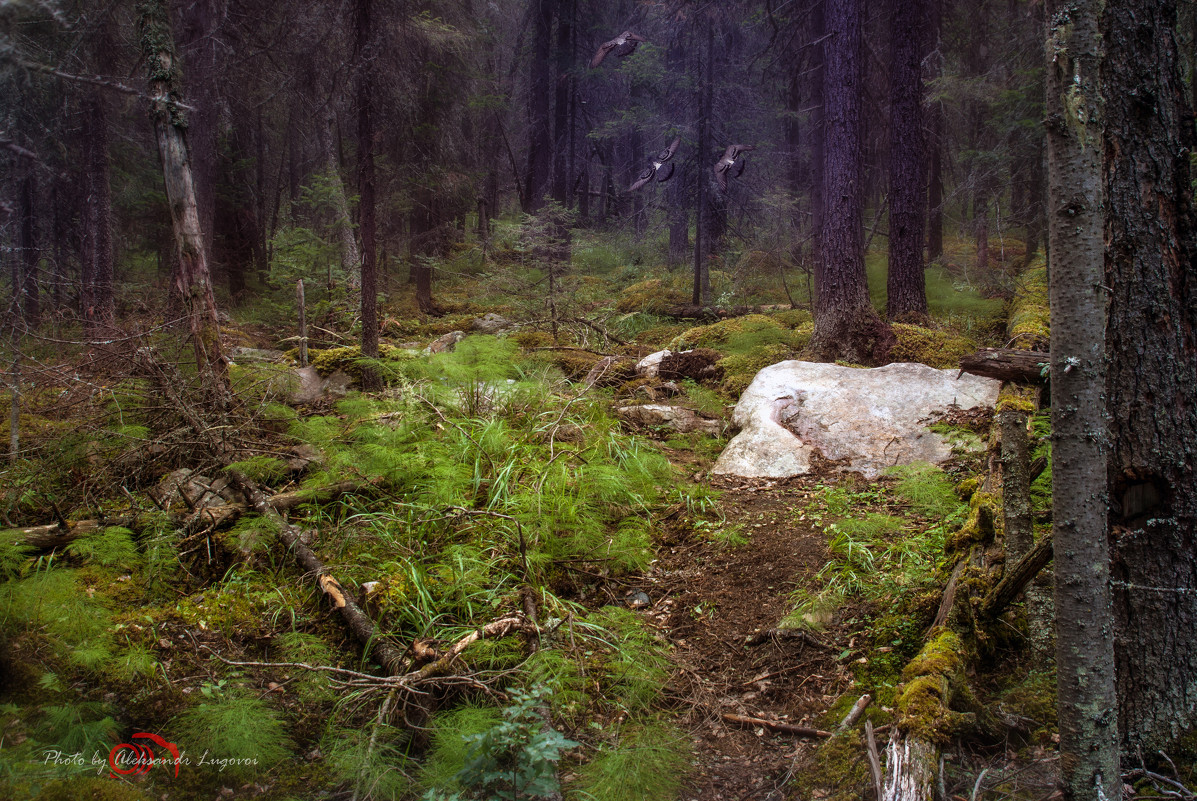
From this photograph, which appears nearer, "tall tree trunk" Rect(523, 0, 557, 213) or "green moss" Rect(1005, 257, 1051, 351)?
"green moss" Rect(1005, 257, 1051, 351)

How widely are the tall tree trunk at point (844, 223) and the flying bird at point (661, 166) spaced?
4653 mm

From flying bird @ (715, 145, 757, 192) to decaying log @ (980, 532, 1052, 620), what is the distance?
35.0 feet

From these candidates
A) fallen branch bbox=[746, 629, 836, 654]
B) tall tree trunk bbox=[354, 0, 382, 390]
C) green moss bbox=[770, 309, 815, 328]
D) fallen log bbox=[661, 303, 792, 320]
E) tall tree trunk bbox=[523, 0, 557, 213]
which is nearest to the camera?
fallen branch bbox=[746, 629, 836, 654]

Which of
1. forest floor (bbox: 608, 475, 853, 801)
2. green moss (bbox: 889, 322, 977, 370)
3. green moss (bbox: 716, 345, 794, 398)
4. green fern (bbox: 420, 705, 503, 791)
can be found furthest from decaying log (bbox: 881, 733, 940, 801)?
green moss (bbox: 889, 322, 977, 370)

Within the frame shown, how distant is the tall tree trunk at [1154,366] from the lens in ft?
7.01

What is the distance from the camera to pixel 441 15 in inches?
441

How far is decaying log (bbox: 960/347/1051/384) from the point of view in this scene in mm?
3172

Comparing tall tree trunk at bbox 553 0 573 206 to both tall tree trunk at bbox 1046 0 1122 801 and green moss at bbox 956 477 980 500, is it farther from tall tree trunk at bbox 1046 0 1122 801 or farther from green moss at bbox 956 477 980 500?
tall tree trunk at bbox 1046 0 1122 801

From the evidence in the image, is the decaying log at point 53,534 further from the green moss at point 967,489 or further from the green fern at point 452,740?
the green moss at point 967,489

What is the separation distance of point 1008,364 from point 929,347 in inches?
187

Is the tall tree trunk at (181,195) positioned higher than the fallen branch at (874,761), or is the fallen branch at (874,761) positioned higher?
the tall tree trunk at (181,195)

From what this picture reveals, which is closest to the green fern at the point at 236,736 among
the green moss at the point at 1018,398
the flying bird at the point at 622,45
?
the green moss at the point at 1018,398

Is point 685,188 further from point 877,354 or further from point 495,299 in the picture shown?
point 877,354

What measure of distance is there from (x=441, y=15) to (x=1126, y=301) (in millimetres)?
12137
